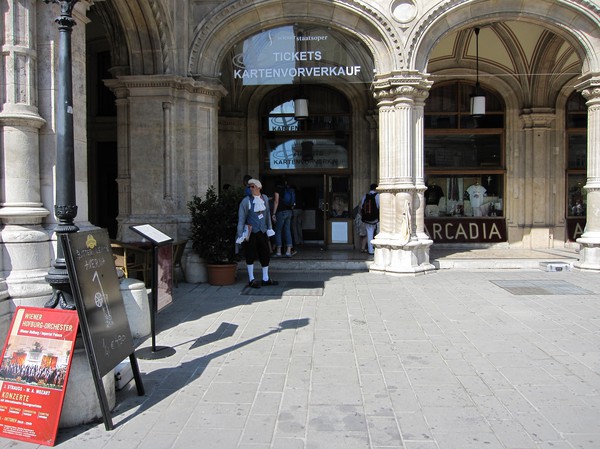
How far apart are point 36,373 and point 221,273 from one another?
5.51 meters

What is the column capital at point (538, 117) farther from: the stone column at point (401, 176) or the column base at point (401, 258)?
the column base at point (401, 258)

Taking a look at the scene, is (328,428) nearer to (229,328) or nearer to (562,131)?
(229,328)

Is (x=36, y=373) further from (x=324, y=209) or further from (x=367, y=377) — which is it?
(x=324, y=209)

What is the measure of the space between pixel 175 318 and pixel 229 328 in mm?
915

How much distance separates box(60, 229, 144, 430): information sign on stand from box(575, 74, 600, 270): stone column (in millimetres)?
9022

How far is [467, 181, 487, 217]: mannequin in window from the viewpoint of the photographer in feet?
44.7

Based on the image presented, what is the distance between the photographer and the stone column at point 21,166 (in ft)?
16.4

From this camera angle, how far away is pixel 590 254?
987cm

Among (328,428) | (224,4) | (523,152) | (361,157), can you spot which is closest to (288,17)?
(224,4)

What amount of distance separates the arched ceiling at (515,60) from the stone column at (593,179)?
2.51 meters

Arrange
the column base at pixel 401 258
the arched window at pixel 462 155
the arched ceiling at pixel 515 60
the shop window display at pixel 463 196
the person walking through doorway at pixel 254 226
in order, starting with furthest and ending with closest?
the shop window display at pixel 463 196 → the arched window at pixel 462 155 → the arched ceiling at pixel 515 60 → the column base at pixel 401 258 → the person walking through doorway at pixel 254 226

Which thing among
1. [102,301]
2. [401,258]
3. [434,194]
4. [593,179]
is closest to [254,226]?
[401,258]

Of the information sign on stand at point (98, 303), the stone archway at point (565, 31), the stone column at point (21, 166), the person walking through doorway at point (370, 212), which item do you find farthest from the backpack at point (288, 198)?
the information sign on stand at point (98, 303)

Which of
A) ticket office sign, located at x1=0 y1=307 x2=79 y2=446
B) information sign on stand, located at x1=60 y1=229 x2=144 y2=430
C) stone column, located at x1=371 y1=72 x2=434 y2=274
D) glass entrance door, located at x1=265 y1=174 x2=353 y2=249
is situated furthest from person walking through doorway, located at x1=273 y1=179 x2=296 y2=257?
ticket office sign, located at x1=0 y1=307 x2=79 y2=446
